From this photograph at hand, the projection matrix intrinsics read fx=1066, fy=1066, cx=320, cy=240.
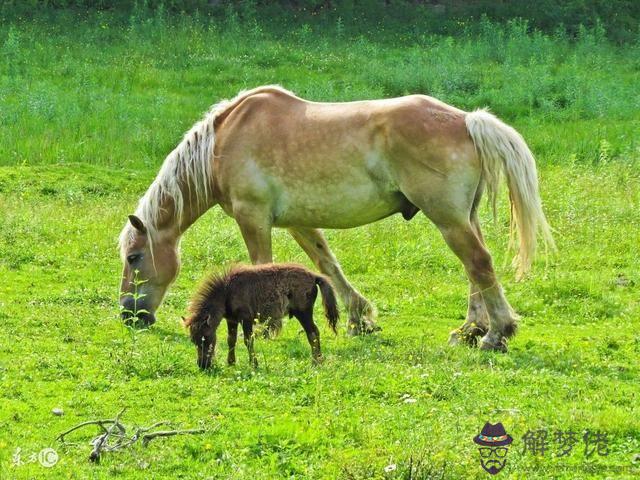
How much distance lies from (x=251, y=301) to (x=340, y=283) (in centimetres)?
230

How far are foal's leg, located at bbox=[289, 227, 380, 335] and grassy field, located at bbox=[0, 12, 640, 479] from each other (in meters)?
0.24

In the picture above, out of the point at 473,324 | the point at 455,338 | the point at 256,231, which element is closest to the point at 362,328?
the point at 455,338

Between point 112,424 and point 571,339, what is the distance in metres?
4.56

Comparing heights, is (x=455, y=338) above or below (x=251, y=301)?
below

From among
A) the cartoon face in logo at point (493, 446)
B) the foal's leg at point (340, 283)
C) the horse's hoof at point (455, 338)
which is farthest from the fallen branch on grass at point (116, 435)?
the foal's leg at point (340, 283)

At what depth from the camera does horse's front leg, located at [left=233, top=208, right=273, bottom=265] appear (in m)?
9.66

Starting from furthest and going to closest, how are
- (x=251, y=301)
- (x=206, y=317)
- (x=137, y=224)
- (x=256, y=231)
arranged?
(x=137, y=224)
(x=256, y=231)
(x=251, y=301)
(x=206, y=317)

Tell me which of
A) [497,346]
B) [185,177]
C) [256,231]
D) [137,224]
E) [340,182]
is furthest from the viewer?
[185,177]

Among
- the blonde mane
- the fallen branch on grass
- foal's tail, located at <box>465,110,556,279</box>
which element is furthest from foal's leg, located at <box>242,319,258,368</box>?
foal's tail, located at <box>465,110,556,279</box>

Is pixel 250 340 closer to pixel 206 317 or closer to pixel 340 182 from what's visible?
pixel 206 317

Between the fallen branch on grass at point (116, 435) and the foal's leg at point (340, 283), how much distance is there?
3.67 metres

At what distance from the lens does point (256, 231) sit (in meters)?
9.66

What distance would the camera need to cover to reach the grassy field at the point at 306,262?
6.17 m

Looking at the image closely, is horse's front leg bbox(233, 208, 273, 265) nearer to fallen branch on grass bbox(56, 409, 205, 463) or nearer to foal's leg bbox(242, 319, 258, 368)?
foal's leg bbox(242, 319, 258, 368)
